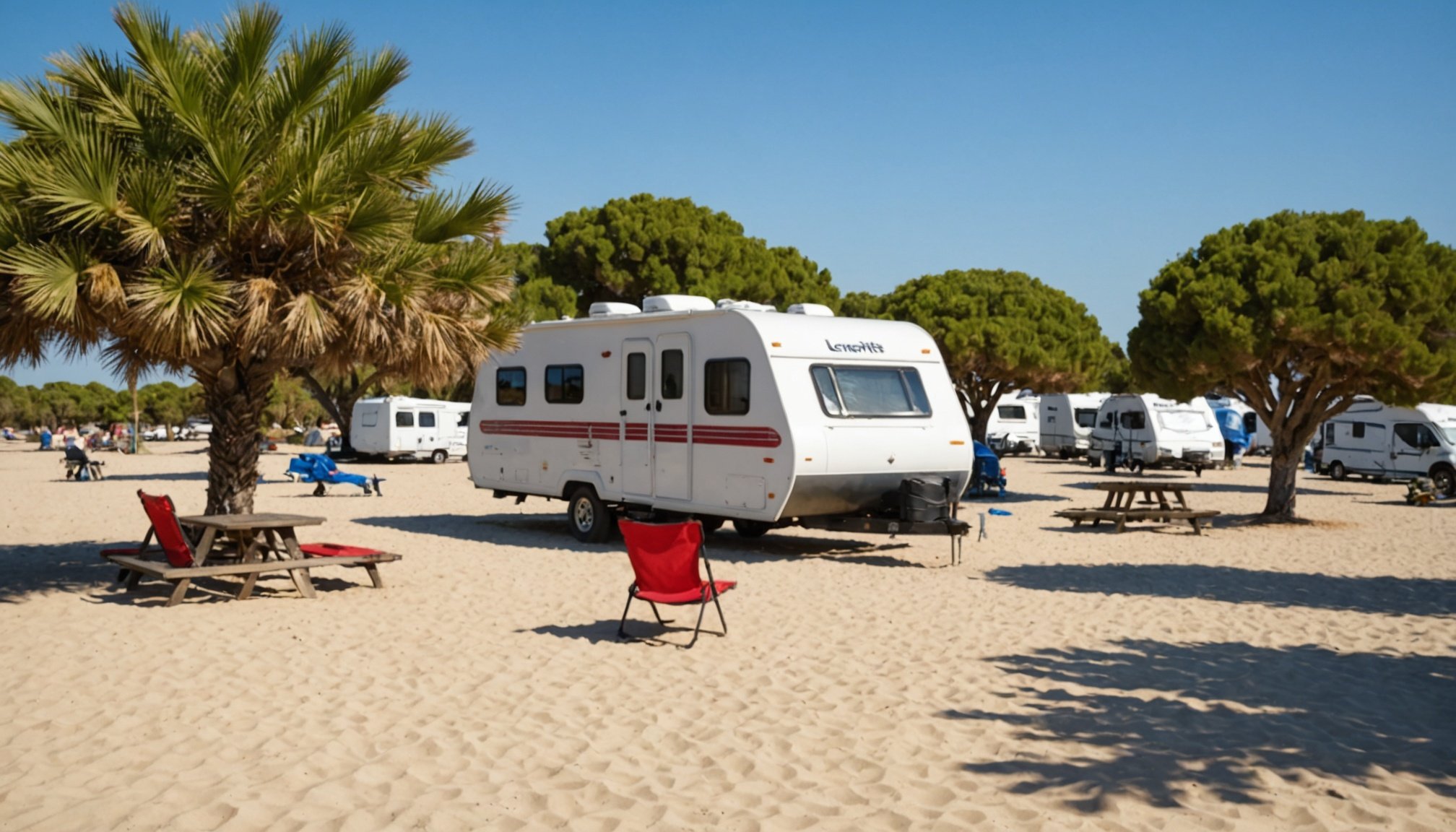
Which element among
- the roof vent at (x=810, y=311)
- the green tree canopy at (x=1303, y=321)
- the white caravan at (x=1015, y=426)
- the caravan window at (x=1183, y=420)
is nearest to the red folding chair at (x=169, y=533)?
the roof vent at (x=810, y=311)

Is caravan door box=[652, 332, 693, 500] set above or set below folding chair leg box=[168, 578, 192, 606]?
above

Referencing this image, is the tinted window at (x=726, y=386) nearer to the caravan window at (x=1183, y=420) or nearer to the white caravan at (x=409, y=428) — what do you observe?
the caravan window at (x=1183, y=420)

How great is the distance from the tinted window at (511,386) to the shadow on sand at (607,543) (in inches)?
71.9

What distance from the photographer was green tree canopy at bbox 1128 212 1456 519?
17406mm

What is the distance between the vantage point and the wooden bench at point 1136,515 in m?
16.9

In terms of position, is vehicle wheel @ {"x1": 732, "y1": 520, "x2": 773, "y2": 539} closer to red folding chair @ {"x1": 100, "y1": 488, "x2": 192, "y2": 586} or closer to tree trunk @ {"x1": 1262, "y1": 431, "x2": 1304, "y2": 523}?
red folding chair @ {"x1": 100, "y1": 488, "x2": 192, "y2": 586}

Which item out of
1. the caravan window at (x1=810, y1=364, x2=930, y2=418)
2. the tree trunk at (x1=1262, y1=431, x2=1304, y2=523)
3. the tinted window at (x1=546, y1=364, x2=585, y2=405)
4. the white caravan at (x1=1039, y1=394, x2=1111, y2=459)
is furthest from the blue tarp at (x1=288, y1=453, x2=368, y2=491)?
the white caravan at (x1=1039, y1=394, x2=1111, y2=459)

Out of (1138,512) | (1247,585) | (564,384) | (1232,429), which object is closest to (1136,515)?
(1138,512)

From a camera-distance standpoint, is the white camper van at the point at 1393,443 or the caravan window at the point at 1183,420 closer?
the white camper van at the point at 1393,443

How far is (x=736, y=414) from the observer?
13.1m

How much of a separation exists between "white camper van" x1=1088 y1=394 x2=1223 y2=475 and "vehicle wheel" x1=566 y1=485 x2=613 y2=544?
21379 mm

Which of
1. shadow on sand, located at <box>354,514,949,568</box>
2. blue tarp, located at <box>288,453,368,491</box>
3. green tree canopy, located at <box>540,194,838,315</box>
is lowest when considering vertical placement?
shadow on sand, located at <box>354,514,949,568</box>

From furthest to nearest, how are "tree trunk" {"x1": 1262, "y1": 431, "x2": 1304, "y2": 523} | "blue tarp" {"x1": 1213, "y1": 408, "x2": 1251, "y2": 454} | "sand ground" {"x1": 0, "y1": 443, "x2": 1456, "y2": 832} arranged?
"blue tarp" {"x1": 1213, "y1": 408, "x2": 1251, "y2": 454}, "tree trunk" {"x1": 1262, "y1": 431, "x2": 1304, "y2": 523}, "sand ground" {"x1": 0, "y1": 443, "x2": 1456, "y2": 832}

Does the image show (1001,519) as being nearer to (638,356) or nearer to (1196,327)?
(1196,327)
